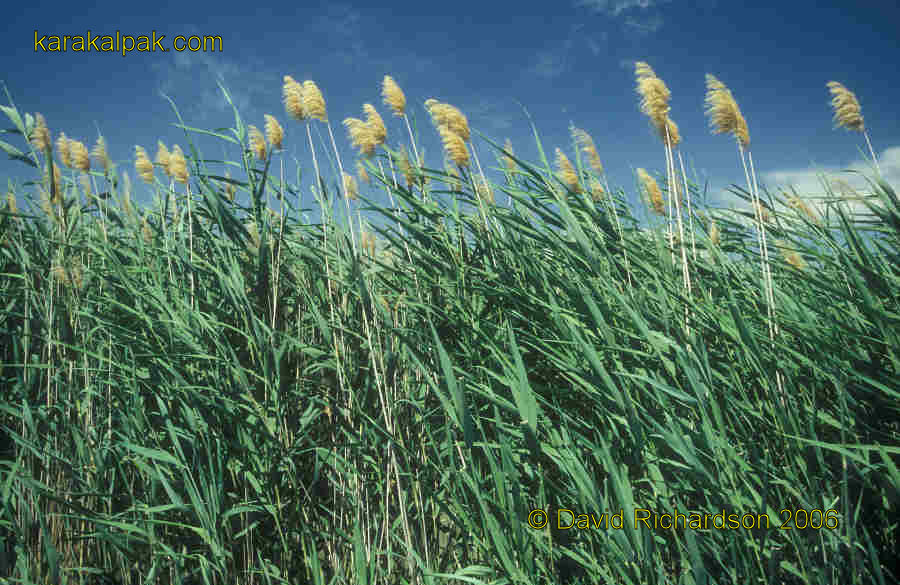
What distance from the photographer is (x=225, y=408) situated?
184 cm

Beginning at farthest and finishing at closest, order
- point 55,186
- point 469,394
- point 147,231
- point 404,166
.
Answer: point 147,231, point 55,186, point 404,166, point 469,394

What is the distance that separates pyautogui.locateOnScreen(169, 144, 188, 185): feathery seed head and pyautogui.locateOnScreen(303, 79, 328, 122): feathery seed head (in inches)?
39.8

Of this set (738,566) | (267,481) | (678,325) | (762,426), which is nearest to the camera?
(738,566)

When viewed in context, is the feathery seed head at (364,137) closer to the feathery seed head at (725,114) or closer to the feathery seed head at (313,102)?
the feathery seed head at (313,102)

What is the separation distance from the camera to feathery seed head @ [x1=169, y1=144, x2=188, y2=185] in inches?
107

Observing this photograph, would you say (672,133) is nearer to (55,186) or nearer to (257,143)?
(257,143)

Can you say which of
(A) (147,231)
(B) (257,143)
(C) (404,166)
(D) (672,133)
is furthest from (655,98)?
(A) (147,231)

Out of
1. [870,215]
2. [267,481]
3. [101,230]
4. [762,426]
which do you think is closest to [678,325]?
[762,426]

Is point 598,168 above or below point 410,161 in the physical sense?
below

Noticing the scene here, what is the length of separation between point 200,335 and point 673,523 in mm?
2128

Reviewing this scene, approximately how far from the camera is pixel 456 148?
2195 mm

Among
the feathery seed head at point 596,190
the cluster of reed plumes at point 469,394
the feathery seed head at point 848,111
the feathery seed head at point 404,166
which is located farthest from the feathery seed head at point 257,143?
the feathery seed head at point 848,111

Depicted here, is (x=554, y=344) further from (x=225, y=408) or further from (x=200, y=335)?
(x=200, y=335)

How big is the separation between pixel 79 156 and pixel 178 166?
124 centimetres
